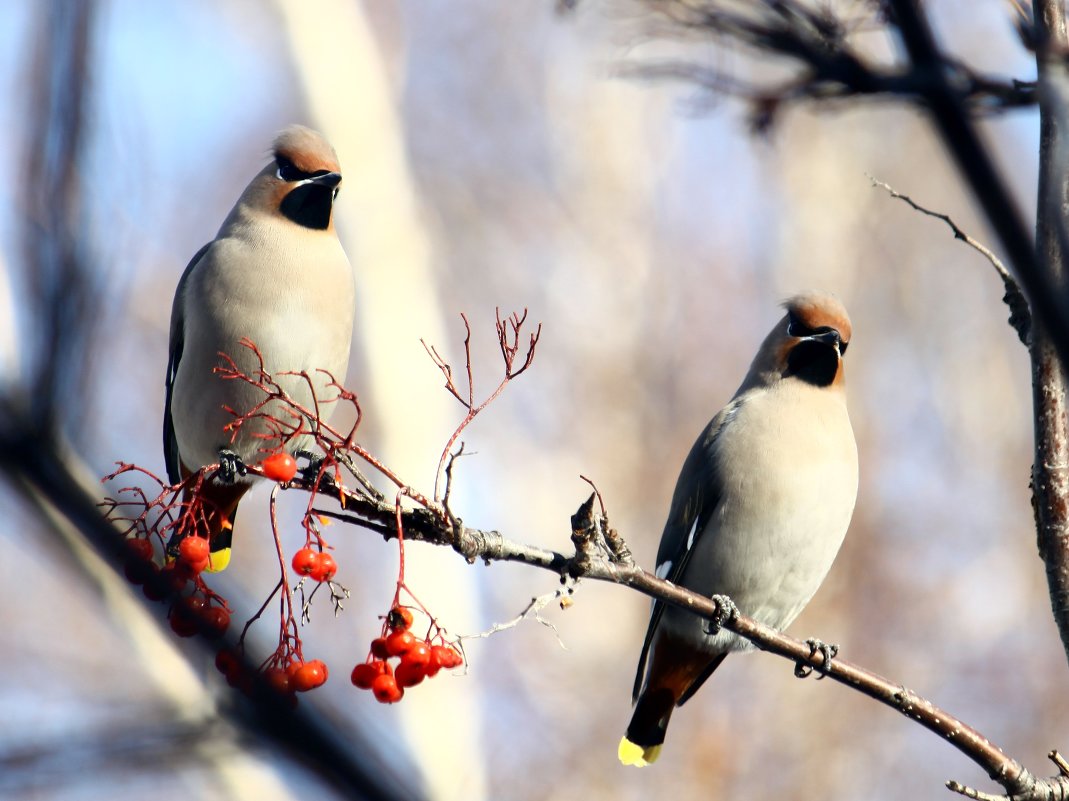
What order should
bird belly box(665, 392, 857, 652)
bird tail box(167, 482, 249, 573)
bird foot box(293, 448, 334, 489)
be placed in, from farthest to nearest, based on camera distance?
bird belly box(665, 392, 857, 652)
bird tail box(167, 482, 249, 573)
bird foot box(293, 448, 334, 489)

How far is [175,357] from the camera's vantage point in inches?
193

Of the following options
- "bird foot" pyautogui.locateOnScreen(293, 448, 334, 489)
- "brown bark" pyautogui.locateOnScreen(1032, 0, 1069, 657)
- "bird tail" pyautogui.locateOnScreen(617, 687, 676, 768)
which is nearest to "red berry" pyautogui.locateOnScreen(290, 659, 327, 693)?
"bird foot" pyautogui.locateOnScreen(293, 448, 334, 489)

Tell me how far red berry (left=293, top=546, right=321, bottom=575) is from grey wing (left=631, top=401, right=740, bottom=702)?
7.57 ft

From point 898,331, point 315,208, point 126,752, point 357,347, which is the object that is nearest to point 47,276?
point 126,752

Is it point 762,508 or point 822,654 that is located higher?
point 762,508

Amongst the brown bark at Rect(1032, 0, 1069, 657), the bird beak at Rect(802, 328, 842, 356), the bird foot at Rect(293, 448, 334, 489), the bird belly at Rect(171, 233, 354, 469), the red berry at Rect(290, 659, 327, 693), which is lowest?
the red berry at Rect(290, 659, 327, 693)

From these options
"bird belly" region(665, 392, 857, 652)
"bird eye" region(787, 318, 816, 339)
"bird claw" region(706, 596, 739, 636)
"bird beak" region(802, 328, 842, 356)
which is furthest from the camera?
"bird eye" region(787, 318, 816, 339)

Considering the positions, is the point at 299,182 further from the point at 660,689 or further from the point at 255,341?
the point at 660,689

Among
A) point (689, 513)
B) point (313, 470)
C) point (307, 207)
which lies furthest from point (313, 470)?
point (689, 513)

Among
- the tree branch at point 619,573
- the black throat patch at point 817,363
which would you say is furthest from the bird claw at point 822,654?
the black throat patch at point 817,363

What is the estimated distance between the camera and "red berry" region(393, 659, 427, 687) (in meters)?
2.75

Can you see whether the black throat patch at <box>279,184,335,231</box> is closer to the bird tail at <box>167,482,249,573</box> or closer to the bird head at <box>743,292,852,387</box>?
the bird tail at <box>167,482,249,573</box>

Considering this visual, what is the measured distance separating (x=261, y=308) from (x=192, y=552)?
2.00m

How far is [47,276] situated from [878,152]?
14.0m
